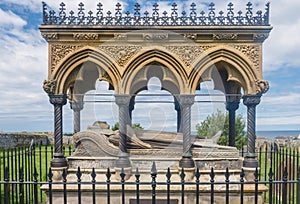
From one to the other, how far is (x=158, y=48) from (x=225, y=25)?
5.10ft

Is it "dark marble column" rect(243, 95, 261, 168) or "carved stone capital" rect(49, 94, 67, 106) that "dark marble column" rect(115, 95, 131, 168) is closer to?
"carved stone capital" rect(49, 94, 67, 106)

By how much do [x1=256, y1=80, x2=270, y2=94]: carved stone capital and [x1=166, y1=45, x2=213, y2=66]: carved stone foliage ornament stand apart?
53.7 inches

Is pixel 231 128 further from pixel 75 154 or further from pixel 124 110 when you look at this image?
pixel 75 154

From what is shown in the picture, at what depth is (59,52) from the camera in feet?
18.3

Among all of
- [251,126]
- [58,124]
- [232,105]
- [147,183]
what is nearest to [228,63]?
[251,126]

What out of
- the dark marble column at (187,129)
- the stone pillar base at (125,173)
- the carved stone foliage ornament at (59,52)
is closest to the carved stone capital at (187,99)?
the dark marble column at (187,129)

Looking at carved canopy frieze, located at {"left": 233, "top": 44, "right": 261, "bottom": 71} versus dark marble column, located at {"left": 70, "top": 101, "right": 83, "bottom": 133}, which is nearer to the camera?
carved canopy frieze, located at {"left": 233, "top": 44, "right": 261, "bottom": 71}

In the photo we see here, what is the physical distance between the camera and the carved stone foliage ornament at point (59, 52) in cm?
556

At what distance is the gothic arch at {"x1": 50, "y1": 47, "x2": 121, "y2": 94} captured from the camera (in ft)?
18.2

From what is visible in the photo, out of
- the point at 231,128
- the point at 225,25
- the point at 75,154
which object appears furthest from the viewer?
the point at 231,128

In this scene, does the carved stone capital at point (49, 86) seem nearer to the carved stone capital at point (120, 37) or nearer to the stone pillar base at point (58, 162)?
the stone pillar base at point (58, 162)

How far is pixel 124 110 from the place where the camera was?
5562 mm

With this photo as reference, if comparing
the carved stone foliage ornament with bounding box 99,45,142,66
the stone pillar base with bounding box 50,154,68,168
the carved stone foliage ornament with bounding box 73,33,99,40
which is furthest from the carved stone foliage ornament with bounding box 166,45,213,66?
the stone pillar base with bounding box 50,154,68,168

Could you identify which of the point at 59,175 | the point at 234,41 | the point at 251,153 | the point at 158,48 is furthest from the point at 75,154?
the point at 234,41
